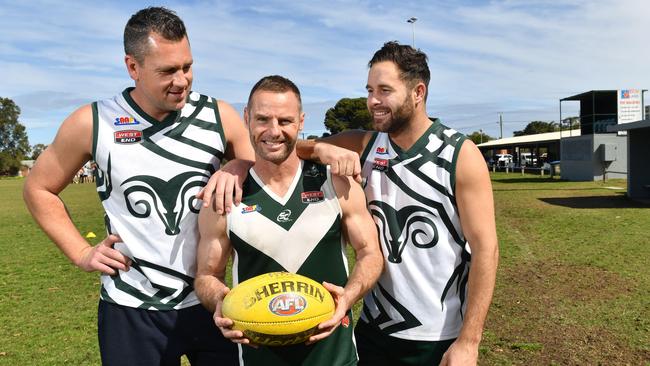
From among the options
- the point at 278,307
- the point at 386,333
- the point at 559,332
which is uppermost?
the point at 278,307

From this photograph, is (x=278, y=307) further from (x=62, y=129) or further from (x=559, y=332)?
(x=559, y=332)

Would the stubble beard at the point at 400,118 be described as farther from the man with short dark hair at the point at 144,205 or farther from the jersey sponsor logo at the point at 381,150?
the man with short dark hair at the point at 144,205

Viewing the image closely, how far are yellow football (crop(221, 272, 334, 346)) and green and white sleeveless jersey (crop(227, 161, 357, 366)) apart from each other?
262 millimetres

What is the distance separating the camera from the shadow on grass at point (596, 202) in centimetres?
1954

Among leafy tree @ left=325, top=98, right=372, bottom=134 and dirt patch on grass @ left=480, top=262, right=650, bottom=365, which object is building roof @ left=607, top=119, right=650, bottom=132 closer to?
dirt patch on grass @ left=480, top=262, right=650, bottom=365

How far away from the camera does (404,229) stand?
311cm

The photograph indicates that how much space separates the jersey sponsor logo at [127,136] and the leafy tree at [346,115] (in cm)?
7026

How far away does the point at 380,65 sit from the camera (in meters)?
3.15

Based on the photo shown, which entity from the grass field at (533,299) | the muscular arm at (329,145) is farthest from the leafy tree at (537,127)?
the muscular arm at (329,145)

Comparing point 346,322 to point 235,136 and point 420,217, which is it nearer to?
point 420,217

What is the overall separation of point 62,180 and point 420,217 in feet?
6.86

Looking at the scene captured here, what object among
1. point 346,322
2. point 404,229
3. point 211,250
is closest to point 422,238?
point 404,229

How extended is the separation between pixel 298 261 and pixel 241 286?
14.4 inches

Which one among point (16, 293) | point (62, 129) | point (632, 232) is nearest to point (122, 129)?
point (62, 129)
